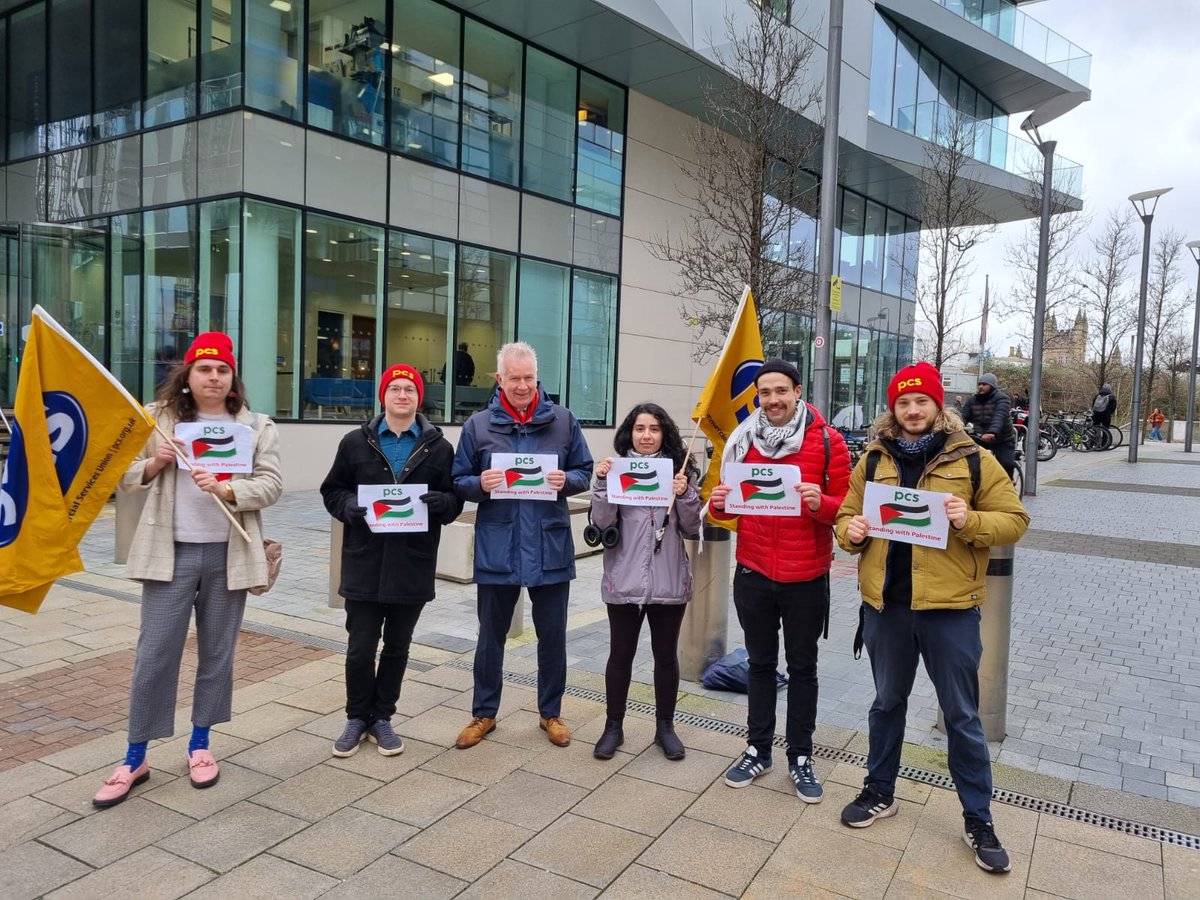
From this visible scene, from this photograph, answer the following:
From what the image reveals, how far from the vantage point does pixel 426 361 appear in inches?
631

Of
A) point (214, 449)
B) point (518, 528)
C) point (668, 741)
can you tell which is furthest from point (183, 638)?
point (668, 741)

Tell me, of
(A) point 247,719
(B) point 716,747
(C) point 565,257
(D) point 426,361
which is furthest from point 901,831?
(C) point 565,257

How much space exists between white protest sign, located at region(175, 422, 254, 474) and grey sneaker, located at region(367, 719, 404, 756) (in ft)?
4.81

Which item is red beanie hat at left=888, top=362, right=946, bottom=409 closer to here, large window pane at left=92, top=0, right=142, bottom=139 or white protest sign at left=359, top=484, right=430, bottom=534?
white protest sign at left=359, top=484, right=430, bottom=534

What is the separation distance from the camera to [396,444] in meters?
4.32

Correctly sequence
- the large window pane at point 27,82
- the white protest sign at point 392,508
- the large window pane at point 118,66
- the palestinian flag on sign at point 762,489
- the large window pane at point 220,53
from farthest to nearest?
1. the large window pane at point 27,82
2. the large window pane at point 118,66
3. the large window pane at point 220,53
4. the white protest sign at point 392,508
5. the palestinian flag on sign at point 762,489

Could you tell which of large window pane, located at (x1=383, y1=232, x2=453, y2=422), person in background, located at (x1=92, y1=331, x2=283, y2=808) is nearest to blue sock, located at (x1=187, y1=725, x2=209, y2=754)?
person in background, located at (x1=92, y1=331, x2=283, y2=808)

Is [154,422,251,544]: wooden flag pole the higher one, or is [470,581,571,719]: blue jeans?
[154,422,251,544]: wooden flag pole

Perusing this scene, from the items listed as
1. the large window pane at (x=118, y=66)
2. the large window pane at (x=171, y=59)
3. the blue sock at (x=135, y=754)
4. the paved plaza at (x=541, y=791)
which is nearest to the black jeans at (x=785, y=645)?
the paved plaza at (x=541, y=791)

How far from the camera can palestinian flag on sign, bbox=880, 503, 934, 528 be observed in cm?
342

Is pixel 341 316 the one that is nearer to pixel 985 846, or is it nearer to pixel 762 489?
pixel 762 489

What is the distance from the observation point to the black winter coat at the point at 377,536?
13.8 feet

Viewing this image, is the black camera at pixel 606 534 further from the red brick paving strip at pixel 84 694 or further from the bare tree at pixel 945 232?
the bare tree at pixel 945 232

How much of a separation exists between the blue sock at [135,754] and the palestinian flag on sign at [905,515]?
339 cm
